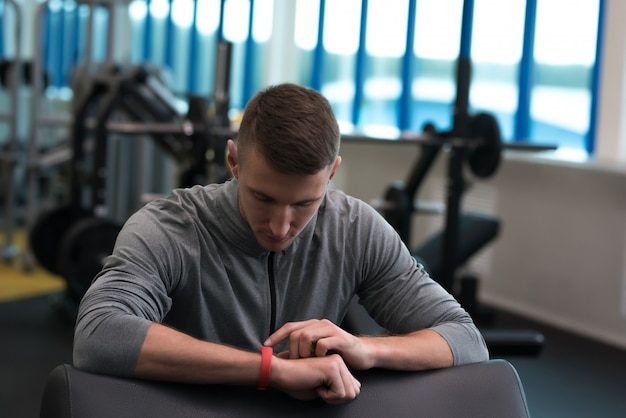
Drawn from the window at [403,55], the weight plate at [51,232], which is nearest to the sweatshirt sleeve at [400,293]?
the window at [403,55]

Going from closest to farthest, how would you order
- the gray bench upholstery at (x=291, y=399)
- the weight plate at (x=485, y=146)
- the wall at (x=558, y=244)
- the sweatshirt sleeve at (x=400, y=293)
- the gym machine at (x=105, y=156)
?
the gray bench upholstery at (x=291, y=399) < the sweatshirt sleeve at (x=400, y=293) < the weight plate at (x=485, y=146) < the gym machine at (x=105, y=156) < the wall at (x=558, y=244)

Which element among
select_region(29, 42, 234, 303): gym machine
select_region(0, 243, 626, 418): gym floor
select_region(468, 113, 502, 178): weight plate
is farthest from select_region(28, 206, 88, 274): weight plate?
select_region(468, 113, 502, 178): weight plate

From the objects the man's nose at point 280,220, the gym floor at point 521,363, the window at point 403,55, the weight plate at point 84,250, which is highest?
the window at point 403,55

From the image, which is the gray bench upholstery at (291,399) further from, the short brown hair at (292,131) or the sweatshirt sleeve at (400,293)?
the short brown hair at (292,131)

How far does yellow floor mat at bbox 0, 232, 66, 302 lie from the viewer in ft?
14.3

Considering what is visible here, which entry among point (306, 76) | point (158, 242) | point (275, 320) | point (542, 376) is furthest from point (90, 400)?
point (306, 76)

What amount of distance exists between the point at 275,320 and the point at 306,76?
4.47 meters

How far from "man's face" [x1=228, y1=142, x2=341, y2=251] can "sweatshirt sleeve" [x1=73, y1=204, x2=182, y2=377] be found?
149mm

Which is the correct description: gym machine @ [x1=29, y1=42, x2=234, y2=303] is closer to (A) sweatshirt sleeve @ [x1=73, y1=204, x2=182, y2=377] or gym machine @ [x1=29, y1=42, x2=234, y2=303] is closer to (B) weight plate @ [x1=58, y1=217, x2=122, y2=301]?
(B) weight plate @ [x1=58, y1=217, x2=122, y2=301]

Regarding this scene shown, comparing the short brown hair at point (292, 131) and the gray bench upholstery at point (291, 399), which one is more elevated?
the short brown hair at point (292, 131)

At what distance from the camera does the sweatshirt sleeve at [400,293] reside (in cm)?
151

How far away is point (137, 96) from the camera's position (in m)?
4.09

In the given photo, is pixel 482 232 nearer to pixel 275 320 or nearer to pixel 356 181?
pixel 356 181

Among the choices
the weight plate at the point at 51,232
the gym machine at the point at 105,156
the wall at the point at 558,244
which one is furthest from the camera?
the weight plate at the point at 51,232
